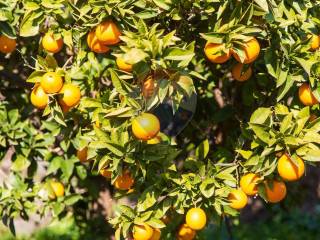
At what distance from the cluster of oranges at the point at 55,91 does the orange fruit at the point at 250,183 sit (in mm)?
662

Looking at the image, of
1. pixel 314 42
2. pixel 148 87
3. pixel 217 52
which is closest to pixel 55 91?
pixel 148 87

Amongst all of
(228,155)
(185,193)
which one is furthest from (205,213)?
(228,155)

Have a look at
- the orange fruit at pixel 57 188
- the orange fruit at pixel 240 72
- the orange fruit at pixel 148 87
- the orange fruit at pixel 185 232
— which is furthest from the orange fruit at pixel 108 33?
the orange fruit at pixel 57 188

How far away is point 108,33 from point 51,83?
11.2 inches

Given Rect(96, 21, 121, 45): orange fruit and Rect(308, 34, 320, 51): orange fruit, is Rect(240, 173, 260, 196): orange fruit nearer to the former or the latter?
Rect(308, 34, 320, 51): orange fruit

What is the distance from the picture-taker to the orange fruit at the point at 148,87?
187cm

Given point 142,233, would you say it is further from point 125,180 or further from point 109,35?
point 109,35

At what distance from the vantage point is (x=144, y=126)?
5.91ft

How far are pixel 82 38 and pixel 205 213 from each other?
78cm

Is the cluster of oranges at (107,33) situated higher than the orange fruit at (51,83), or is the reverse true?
the cluster of oranges at (107,33)

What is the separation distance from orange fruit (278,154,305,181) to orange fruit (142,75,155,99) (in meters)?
0.50

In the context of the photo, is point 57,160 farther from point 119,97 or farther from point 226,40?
point 226,40

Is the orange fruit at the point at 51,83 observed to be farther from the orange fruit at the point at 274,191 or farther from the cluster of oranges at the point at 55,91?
the orange fruit at the point at 274,191

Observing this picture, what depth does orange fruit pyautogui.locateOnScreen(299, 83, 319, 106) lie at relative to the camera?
83.0 inches
